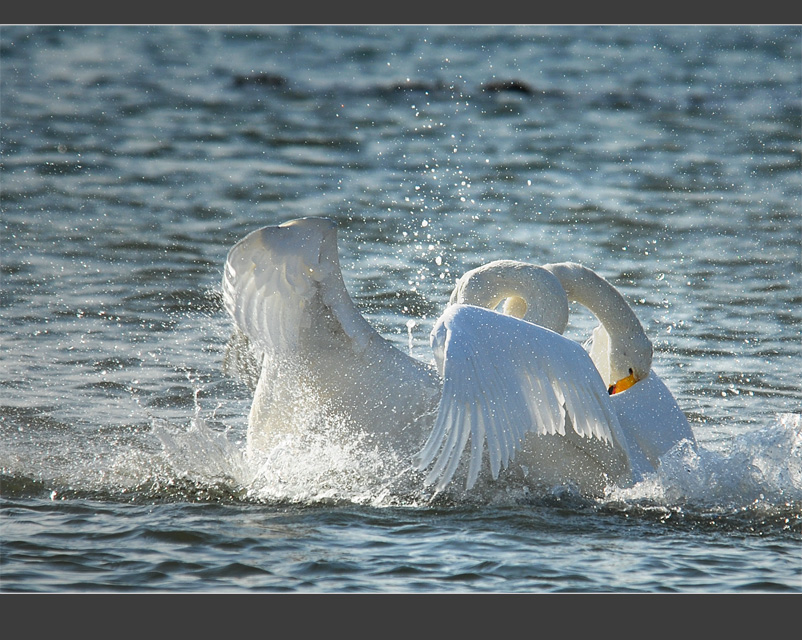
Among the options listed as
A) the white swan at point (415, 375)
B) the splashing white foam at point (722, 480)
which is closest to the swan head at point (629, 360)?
the splashing white foam at point (722, 480)

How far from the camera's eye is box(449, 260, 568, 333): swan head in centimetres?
646

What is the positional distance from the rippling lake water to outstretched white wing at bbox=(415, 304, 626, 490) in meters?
0.51

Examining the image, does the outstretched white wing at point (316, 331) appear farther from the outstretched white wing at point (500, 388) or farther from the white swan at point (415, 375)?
the outstretched white wing at point (500, 388)

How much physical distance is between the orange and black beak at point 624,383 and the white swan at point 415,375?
63 cm

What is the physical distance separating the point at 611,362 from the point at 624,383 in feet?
→ 0.45

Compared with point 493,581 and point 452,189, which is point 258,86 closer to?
point 452,189

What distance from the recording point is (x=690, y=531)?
5586 mm

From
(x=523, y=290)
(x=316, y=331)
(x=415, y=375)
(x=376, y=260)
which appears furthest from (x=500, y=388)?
(x=376, y=260)

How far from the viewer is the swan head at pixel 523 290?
6457 millimetres

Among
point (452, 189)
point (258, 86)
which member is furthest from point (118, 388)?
point (258, 86)

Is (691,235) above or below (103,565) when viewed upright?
above

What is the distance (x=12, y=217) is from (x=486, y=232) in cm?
445

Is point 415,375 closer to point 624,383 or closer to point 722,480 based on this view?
point 624,383

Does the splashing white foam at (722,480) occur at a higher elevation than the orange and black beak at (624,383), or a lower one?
lower
